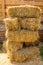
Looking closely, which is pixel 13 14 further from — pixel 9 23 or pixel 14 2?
pixel 14 2

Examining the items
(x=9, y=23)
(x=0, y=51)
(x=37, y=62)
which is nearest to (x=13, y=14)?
(x=9, y=23)

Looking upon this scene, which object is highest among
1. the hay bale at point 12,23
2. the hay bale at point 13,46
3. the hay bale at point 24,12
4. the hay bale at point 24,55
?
the hay bale at point 24,12

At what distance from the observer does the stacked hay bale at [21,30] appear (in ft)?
16.8

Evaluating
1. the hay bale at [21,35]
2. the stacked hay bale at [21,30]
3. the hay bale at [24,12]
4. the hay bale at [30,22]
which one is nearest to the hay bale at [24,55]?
the stacked hay bale at [21,30]

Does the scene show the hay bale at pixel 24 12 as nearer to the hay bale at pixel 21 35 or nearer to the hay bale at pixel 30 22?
the hay bale at pixel 30 22

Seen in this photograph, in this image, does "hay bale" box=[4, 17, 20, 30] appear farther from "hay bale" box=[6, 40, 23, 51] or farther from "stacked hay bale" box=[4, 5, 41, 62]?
"hay bale" box=[6, 40, 23, 51]

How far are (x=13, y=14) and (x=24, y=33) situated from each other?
0.52 metres

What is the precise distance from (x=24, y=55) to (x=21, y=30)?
0.59 m

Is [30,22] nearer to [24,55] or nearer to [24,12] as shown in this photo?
[24,12]

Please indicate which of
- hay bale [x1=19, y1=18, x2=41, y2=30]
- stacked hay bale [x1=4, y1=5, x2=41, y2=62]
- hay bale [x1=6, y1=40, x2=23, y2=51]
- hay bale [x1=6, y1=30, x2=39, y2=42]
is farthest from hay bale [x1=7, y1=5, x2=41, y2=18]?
hay bale [x1=6, y1=40, x2=23, y2=51]

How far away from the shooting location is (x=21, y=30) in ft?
17.0

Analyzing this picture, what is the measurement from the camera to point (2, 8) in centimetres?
744

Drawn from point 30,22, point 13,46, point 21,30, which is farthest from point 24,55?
point 30,22

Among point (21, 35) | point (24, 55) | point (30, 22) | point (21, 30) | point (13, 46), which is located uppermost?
point (30, 22)
